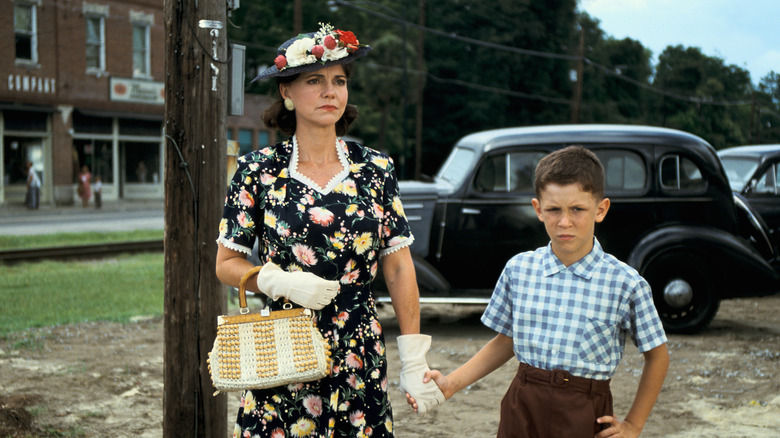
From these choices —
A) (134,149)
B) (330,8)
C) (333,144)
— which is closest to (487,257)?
(333,144)

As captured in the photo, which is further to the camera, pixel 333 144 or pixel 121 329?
pixel 121 329

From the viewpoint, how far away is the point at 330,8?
1801 inches

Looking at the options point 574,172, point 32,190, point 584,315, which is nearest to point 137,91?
point 32,190

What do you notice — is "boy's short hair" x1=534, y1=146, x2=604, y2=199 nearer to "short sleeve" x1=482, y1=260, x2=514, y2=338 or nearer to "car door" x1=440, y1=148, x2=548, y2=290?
"short sleeve" x1=482, y1=260, x2=514, y2=338

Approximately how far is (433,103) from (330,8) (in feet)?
29.1

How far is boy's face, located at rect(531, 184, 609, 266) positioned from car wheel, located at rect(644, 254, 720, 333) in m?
5.78

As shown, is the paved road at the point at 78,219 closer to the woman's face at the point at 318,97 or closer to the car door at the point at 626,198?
the car door at the point at 626,198

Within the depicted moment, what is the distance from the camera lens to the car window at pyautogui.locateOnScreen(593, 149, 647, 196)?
803cm

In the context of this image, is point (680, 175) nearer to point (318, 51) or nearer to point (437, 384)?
point (437, 384)

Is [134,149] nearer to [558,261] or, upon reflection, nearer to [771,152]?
[771,152]

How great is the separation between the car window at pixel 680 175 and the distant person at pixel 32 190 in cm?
2336

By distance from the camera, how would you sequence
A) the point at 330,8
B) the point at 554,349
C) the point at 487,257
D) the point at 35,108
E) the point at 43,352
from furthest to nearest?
the point at 330,8, the point at 35,108, the point at 487,257, the point at 43,352, the point at 554,349

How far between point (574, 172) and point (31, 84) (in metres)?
28.4

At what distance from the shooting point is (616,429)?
2.24 meters
